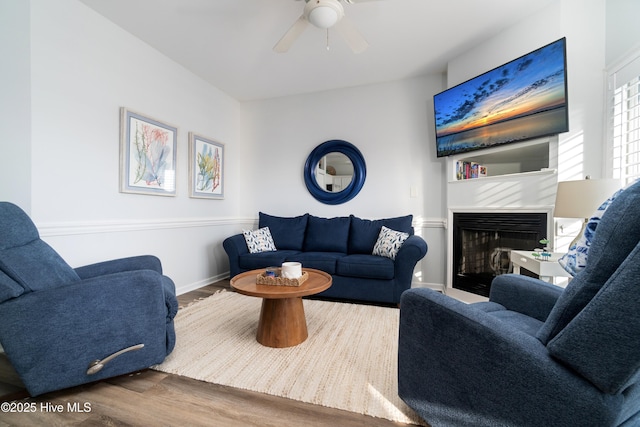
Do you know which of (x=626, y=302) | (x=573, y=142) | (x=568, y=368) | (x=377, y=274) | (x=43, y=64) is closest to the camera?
(x=626, y=302)

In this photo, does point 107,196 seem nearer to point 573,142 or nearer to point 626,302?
point 626,302

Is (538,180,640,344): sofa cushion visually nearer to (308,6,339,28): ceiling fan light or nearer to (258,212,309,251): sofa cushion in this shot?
(308,6,339,28): ceiling fan light

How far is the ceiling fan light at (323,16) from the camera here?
5.75ft

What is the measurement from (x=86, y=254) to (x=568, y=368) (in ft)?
9.88

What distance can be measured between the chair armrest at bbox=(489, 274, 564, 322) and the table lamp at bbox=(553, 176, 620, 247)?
57 centimetres

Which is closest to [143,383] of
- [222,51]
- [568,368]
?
[568,368]

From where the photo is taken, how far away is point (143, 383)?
146 cm

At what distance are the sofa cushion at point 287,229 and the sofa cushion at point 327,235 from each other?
0.09m

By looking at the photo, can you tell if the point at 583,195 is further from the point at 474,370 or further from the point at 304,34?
the point at 304,34

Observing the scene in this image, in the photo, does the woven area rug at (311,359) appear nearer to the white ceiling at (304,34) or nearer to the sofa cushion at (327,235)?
the sofa cushion at (327,235)

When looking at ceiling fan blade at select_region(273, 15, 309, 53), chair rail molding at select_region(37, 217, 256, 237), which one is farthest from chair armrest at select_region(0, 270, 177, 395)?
ceiling fan blade at select_region(273, 15, 309, 53)

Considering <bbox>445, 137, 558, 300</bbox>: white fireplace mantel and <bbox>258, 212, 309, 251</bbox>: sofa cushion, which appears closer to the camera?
<bbox>445, 137, 558, 300</bbox>: white fireplace mantel

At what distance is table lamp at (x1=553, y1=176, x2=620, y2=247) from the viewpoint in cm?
156

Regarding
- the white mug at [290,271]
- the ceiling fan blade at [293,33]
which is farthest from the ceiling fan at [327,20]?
the white mug at [290,271]
